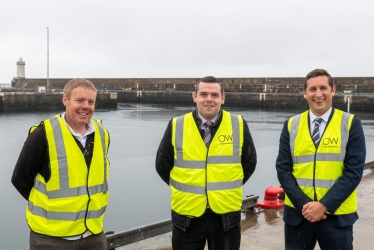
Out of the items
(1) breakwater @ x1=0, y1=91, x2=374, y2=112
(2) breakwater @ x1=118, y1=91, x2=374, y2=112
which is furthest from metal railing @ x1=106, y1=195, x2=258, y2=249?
(2) breakwater @ x1=118, y1=91, x2=374, y2=112

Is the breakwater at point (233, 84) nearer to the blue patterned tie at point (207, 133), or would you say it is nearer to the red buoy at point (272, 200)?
the red buoy at point (272, 200)

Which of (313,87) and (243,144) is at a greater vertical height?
(313,87)

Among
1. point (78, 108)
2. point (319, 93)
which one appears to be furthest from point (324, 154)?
point (78, 108)

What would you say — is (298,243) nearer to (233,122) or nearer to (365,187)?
(233,122)

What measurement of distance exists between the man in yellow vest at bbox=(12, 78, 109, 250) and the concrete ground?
6.54 feet

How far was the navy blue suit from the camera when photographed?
111 inches

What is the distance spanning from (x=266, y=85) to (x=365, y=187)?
134ft

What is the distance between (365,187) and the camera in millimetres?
7055

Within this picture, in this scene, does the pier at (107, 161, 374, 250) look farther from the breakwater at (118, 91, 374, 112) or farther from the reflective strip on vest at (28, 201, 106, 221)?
the breakwater at (118, 91, 374, 112)

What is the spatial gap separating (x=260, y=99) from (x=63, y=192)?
43849mm

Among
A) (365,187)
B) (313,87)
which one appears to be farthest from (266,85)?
(313,87)

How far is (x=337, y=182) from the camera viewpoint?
9.35 feet

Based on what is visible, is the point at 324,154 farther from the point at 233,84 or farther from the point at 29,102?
the point at 233,84

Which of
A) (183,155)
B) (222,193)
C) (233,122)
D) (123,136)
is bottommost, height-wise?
(123,136)
